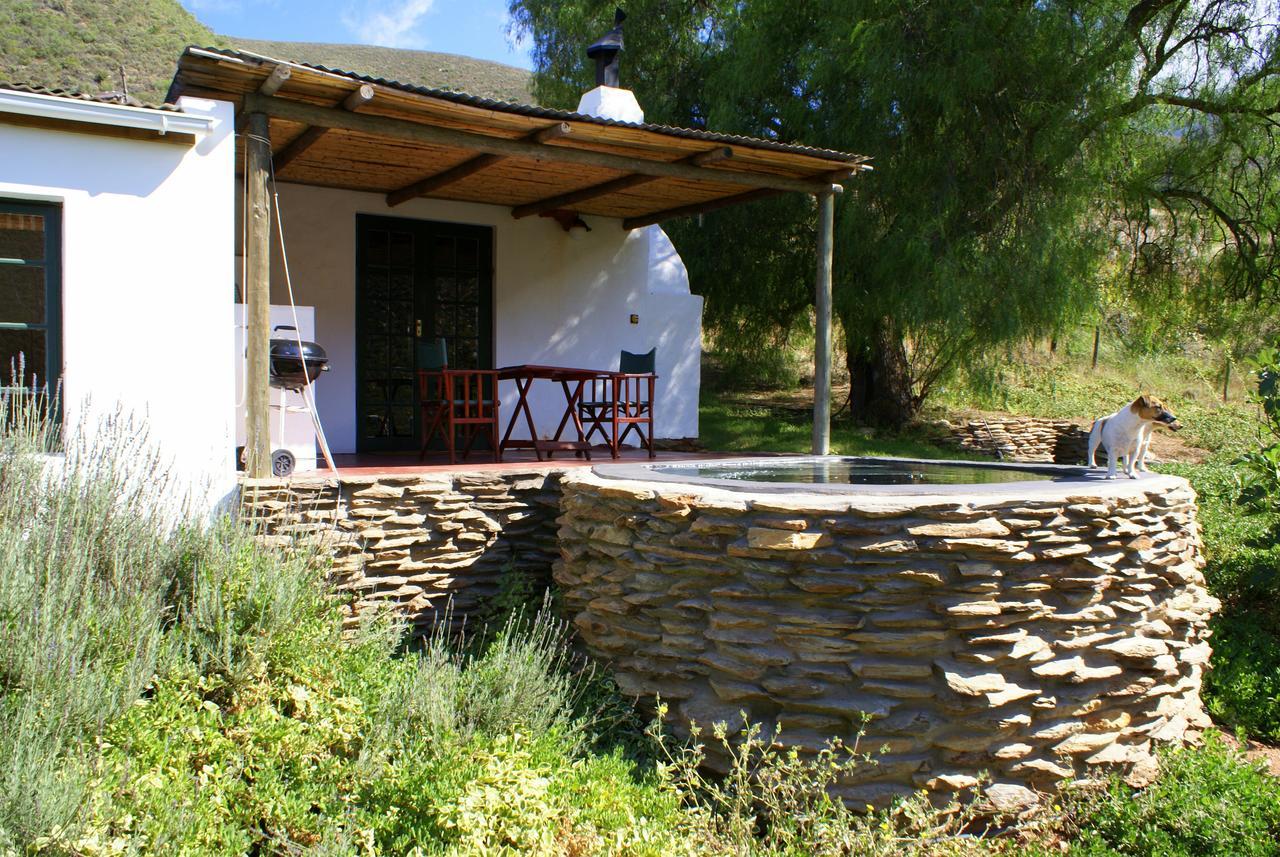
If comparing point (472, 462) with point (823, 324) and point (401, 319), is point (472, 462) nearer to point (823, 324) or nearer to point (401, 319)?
point (401, 319)

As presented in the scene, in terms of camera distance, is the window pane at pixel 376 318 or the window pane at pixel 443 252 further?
the window pane at pixel 443 252

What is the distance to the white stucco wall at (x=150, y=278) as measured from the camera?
5.39 meters

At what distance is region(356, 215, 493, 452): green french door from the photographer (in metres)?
9.18

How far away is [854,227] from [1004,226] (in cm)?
173

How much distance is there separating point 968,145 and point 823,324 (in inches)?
179

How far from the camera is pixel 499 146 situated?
22.1 feet

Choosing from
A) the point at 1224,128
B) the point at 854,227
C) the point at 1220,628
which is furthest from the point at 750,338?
the point at 1220,628

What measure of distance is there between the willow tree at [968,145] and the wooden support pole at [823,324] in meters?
2.86

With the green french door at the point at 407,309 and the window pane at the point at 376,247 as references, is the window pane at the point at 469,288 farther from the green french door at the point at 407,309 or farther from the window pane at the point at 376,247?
the window pane at the point at 376,247

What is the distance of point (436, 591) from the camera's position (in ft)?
20.8

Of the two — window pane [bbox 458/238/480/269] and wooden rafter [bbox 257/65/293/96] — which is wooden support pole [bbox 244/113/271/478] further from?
window pane [bbox 458/238/480/269]

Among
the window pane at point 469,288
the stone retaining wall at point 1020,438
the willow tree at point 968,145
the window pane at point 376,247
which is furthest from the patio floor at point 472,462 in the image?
the stone retaining wall at point 1020,438

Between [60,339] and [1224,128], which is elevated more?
[1224,128]

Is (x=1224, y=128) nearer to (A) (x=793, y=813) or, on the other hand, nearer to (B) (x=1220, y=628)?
(B) (x=1220, y=628)
